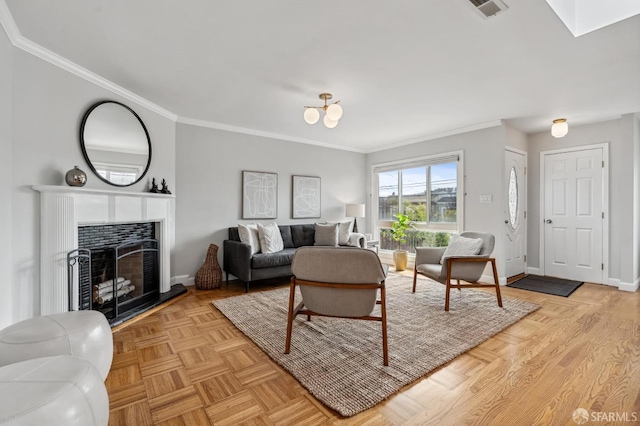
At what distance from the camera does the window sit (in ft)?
15.6

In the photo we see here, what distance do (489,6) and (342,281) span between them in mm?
2008

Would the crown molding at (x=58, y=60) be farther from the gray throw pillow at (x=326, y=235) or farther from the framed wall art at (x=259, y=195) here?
the gray throw pillow at (x=326, y=235)

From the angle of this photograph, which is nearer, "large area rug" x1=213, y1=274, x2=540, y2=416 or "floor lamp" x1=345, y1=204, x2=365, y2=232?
"large area rug" x1=213, y1=274, x2=540, y2=416

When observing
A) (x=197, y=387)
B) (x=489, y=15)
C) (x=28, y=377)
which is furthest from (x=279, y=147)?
(x=28, y=377)

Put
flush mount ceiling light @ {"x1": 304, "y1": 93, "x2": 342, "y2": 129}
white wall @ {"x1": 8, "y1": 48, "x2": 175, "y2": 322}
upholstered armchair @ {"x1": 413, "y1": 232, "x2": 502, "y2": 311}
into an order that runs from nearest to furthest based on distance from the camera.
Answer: white wall @ {"x1": 8, "y1": 48, "x2": 175, "y2": 322} < flush mount ceiling light @ {"x1": 304, "y1": 93, "x2": 342, "y2": 129} < upholstered armchair @ {"x1": 413, "y1": 232, "x2": 502, "y2": 311}

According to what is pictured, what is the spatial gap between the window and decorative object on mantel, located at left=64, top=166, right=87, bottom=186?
478 centimetres

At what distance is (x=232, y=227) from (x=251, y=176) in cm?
88

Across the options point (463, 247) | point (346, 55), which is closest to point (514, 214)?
point (463, 247)

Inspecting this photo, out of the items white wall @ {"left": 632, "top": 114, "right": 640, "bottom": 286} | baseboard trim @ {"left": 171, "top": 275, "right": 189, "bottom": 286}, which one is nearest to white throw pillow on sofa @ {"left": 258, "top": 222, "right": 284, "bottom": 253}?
baseboard trim @ {"left": 171, "top": 275, "right": 189, "bottom": 286}

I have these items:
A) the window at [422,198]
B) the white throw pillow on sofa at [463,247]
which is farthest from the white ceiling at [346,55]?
the white throw pillow on sofa at [463,247]

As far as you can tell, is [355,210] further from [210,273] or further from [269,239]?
[210,273]

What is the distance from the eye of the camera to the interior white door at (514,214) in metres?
4.38

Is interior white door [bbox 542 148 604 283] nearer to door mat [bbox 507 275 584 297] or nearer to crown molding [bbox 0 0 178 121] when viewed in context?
door mat [bbox 507 275 584 297]

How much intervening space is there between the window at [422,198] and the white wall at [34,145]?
479 centimetres
